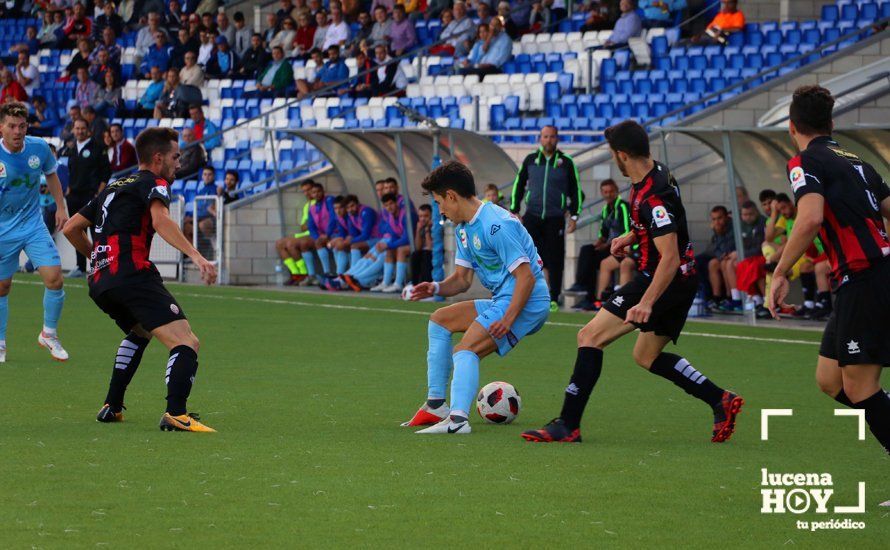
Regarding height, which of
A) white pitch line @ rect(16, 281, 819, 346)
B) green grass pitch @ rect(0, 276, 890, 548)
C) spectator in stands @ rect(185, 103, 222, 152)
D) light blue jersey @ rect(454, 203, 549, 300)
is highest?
spectator in stands @ rect(185, 103, 222, 152)

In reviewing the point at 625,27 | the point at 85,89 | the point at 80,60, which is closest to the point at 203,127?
the point at 85,89

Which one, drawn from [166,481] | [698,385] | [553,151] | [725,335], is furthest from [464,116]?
[166,481]

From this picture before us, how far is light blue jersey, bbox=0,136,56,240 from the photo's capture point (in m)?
11.8

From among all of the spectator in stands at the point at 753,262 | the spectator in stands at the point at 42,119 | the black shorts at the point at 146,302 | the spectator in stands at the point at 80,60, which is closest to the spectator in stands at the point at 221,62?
the spectator in stands at the point at 80,60

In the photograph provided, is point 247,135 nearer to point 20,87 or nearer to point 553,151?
point 20,87

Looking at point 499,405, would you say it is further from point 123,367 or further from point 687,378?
point 123,367

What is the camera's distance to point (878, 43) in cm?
2100

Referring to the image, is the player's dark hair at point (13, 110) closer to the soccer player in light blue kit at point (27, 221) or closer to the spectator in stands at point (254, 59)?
the soccer player in light blue kit at point (27, 221)

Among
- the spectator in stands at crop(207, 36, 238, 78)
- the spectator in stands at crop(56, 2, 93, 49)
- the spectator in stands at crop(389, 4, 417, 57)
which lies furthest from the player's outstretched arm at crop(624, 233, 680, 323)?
the spectator in stands at crop(56, 2, 93, 49)

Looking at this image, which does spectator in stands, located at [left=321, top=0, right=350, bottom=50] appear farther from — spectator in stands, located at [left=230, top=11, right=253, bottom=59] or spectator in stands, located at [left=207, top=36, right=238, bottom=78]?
spectator in stands, located at [left=230, top=11, right=253, bottom=59]

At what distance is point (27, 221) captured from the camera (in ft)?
39.8

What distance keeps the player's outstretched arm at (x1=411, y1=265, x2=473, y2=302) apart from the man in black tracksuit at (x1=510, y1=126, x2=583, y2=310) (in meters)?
9.47

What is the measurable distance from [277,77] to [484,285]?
71.0 feet

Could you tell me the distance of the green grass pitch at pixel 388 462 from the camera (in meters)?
5.68
